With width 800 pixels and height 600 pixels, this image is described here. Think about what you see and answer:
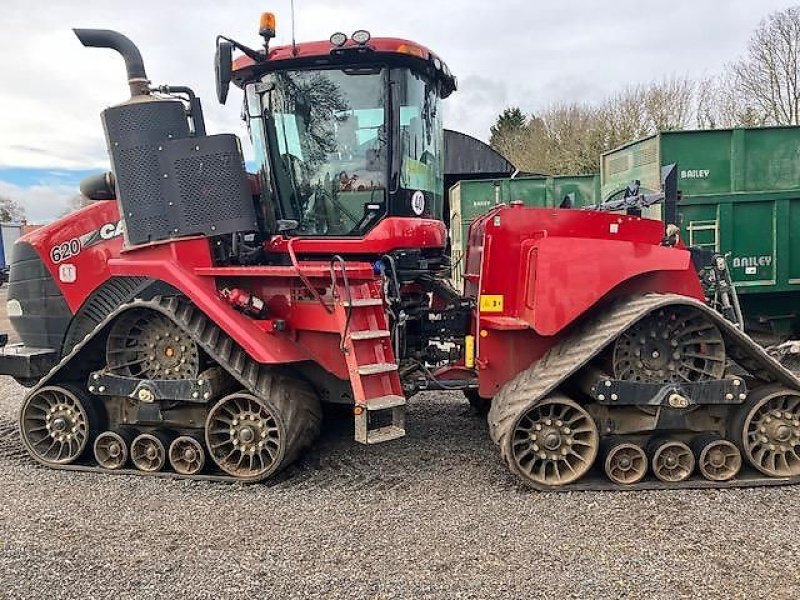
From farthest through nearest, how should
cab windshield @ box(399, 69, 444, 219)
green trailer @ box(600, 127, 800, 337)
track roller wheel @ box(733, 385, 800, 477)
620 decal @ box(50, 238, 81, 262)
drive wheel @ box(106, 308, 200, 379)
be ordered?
green trailer @ box(600, 127, 800, 337) < 620 decal @ box(50, 238, 81, 262) < cab windshield @ box(399, 69, 444, 219) < drive wheel @ box(106, 308, 200, 379) < track roller wheel @ box(733, 385, 800, 477)

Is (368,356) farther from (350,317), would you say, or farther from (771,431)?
(771,431)

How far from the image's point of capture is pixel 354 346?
4.21 metres

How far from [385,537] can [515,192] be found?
10424mm

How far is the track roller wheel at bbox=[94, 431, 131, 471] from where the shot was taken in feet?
15.1

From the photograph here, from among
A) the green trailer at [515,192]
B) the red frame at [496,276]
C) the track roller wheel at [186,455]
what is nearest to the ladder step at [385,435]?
the red frame at [496,276]

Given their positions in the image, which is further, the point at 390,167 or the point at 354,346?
the point at 390,167

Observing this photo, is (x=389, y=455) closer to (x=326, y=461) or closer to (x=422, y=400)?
(x=326, y=461)

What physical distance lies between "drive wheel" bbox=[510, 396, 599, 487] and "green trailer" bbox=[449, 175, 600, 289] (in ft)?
29.4

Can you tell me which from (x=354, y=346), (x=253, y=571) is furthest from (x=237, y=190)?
(x=253, y=571)

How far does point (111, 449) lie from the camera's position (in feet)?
15.1

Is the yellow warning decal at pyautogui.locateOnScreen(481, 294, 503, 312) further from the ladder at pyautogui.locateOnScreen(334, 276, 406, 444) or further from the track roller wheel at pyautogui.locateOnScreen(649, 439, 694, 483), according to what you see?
the track roller wheel at pyautogui.locateOnScreen(649, 439, 694, 483)

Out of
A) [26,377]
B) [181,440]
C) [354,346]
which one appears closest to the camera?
[354,346]

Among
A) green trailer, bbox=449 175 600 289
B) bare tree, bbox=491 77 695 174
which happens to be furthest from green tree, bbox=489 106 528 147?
green trailer, bbox=449 175 600 289

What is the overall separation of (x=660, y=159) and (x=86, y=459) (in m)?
6.84
